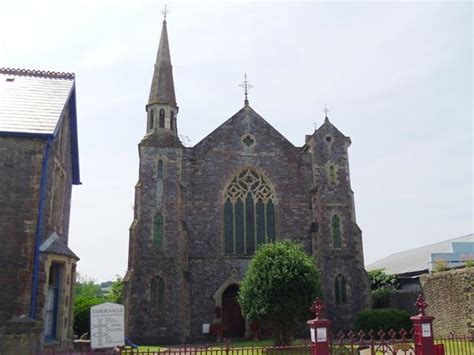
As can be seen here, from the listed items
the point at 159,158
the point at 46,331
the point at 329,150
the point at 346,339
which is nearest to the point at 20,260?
the point at 46,331

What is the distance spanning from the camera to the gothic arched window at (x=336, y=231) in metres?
27.9

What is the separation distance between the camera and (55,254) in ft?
52.4

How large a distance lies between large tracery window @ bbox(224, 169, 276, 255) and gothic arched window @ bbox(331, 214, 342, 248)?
127 inches

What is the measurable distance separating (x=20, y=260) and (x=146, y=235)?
11.1 m

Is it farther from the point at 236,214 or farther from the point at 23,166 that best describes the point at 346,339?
the point at 23,166

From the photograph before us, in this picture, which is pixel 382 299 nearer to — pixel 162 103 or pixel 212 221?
pixel 212 221

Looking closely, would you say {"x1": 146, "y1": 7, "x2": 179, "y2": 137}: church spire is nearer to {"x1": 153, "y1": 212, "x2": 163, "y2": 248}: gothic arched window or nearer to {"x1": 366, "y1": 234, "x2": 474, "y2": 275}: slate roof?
{"x1": 153, "y1": 212, "x2": 163, "y2": 248}: gothic arched window

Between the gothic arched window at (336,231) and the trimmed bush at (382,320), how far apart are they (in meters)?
3.90

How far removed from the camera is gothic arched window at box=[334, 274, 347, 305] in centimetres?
2706

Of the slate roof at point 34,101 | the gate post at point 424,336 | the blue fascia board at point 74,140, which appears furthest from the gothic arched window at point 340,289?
the slate roof at point 34,101

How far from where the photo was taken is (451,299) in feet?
74.3

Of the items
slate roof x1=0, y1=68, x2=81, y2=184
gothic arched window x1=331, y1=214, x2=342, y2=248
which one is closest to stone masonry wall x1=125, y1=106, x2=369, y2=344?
gothic arched window x1=331, y1=214, x2=342, y2=248

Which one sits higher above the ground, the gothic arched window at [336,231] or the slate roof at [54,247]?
the gothic arched window at [336,231]

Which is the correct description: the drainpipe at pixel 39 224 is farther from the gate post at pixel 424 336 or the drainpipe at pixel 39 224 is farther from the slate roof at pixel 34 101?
the gate post at pixel 424 336
